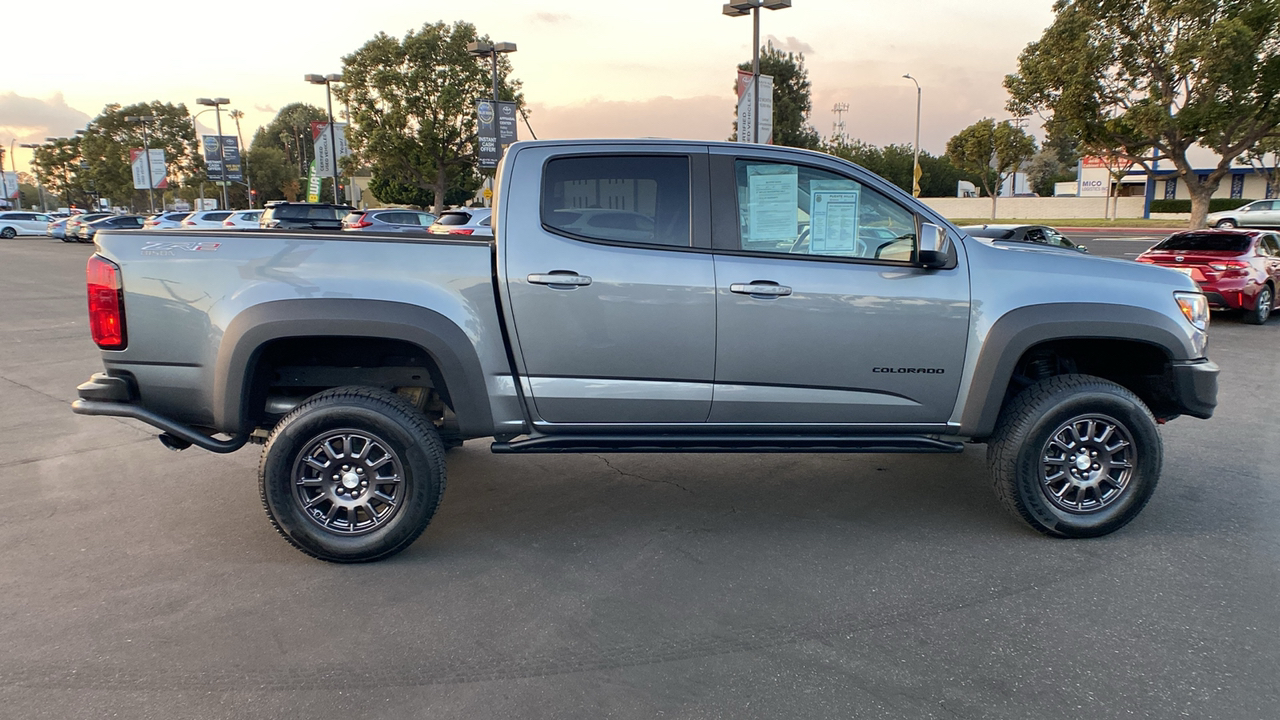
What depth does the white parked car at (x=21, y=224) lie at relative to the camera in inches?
1895

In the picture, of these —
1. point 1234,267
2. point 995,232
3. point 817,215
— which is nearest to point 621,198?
point 817,215

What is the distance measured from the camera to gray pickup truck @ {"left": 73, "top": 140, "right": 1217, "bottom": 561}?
398 cm

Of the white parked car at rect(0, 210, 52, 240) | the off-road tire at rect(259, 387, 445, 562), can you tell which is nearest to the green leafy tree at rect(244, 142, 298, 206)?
the white parked car at rect(0, 210, 52, 240)

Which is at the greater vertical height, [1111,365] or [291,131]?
[291,131]

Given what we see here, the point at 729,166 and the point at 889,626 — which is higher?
the point at 729,166

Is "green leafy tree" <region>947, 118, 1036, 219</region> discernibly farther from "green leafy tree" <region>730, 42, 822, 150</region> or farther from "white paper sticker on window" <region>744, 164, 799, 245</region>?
"white paper sticker on window" <region>744, 164, 799, 245</region>

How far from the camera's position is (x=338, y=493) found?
4.13 metres

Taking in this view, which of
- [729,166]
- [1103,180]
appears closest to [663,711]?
[729,166]

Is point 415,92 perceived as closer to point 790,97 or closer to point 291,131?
point 790,97

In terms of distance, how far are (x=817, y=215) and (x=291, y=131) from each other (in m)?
126

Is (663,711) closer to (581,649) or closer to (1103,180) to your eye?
(581,649)

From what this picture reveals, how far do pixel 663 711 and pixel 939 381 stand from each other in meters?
2.29

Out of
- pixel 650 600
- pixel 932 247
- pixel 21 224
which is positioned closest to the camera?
pixel 650 600

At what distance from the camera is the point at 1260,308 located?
12.8m
